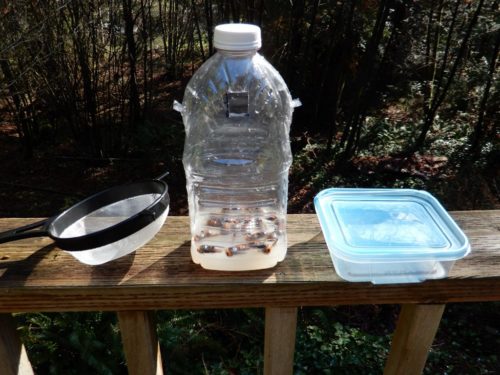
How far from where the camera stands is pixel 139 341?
96cm

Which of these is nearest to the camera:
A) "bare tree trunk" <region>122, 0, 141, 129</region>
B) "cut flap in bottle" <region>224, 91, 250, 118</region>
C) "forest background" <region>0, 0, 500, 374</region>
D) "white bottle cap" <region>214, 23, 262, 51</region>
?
"white bottle cap" <region>214, 23, 262, 51</region>

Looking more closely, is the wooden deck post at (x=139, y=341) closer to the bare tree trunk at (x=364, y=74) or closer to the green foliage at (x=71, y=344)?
the green foliage at (x=71, y=344)

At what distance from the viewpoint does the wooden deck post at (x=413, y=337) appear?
Result: 0.95 meters

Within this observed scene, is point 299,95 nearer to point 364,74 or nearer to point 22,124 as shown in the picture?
point 364,74

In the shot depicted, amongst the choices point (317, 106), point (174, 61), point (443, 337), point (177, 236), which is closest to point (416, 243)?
point (177, 236)

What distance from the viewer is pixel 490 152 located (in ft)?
14.4

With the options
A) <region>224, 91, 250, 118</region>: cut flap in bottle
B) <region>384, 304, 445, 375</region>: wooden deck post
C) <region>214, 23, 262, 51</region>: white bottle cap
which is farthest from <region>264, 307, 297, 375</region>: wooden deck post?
<region>214, 23, 262, 51</region>: white bottle cap

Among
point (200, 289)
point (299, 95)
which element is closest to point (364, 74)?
point (299, 95)

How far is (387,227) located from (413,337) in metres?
0.26

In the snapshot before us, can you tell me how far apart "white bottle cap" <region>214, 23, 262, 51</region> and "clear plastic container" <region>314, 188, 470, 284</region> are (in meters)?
0.39

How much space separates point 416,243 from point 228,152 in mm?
588

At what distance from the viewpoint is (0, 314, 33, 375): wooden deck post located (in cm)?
94

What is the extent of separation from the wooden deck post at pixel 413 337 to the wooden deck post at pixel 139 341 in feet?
1.83

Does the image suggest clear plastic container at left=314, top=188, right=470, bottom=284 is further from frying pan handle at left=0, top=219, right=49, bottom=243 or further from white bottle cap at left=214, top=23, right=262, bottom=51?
frying pan handle at left=0, top=219, right=49, bottom=243
